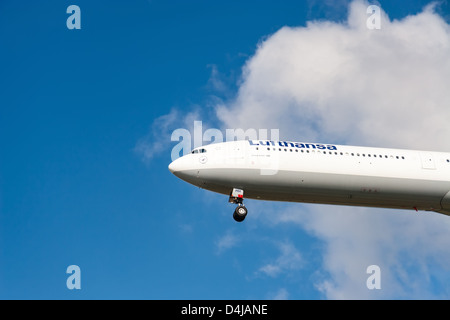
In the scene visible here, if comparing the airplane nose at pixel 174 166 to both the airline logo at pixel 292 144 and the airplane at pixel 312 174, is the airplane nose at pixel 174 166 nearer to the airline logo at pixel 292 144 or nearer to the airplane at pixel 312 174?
the airplane at pixel 312 174

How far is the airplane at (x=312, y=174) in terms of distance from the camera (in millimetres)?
53844

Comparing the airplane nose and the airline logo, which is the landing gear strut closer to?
the airline logo

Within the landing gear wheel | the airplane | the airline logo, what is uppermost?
the airline logo

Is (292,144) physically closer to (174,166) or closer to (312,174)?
(312,174)

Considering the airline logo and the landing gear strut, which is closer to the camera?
the landing gear strut

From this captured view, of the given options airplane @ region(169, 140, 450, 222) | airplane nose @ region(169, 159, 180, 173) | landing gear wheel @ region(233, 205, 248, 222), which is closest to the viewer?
airplane @ region(169, 140, 450, 222)

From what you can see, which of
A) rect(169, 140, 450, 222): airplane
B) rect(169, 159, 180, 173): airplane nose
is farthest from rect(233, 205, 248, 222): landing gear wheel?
rect(169, 159, 180, 173): airplane nose

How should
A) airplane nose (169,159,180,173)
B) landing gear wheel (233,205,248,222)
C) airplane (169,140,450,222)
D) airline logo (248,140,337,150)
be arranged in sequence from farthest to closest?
airline logo (248,140,337,150) < airplane nose (169,159,180,173) < landing gear wheel (233,205,248,222) < airplane (169,140,450,222)

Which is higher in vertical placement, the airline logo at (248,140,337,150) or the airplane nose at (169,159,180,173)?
the airline logo at (248,140,337,150)

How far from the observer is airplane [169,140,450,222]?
53844 millimetres

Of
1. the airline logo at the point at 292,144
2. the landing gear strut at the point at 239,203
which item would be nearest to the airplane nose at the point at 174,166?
the landing gear strut at the point at 239,203

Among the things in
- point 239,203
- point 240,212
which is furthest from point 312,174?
point 240,212

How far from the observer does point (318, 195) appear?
55.3 m

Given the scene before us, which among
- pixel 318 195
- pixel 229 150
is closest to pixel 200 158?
pixel 229 150
